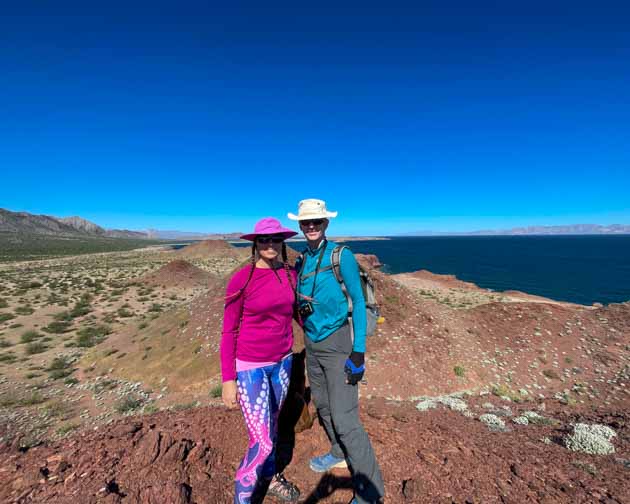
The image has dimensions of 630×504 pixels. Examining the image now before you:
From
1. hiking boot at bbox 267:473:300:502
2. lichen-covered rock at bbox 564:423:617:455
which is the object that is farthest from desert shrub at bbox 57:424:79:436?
lichen-covered rock at bbox 564:423:617:455

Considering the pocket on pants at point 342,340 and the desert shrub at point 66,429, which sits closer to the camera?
the pocket on pants at point 342,340

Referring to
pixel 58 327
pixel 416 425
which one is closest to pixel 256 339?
pixel 416 425

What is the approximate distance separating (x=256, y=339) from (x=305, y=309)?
2.18 ft

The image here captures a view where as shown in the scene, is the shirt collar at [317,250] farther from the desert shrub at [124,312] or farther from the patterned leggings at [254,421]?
the desert shrub at [124,312]

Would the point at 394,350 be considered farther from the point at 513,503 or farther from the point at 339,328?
the point at 339,328

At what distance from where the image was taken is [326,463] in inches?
158

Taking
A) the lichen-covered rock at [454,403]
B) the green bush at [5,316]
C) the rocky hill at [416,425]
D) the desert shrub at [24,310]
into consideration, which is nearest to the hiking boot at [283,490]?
the rocky hill at [416,425]

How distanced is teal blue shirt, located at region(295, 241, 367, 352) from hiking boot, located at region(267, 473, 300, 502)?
2.09 metres

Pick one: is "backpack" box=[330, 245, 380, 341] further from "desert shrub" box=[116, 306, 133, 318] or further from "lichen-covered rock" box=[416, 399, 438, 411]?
"desert shrub" box=[116, 306, 133, 318]

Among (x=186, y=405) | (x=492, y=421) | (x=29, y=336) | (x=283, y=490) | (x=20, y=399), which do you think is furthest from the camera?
(x=29, y=336)

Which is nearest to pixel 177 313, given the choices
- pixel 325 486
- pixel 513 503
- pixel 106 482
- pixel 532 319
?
pixel 106 482

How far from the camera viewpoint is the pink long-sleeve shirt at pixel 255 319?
10.2ft

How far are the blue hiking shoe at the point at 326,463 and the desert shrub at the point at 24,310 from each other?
22.4m

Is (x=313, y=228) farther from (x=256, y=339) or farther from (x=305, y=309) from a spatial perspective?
(x=256, y=339)
